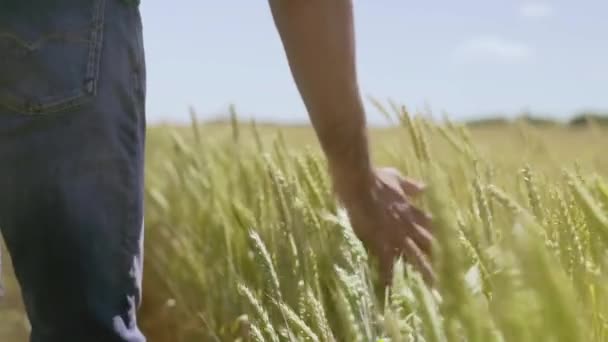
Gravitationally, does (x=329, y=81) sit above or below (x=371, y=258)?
above

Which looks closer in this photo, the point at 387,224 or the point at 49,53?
the point at 49,53

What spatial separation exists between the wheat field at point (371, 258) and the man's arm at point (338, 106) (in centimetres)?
4

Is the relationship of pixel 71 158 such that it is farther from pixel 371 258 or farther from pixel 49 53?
pixel 371 258

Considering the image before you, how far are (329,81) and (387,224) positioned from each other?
0.18 metres

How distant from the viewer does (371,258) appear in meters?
1.08

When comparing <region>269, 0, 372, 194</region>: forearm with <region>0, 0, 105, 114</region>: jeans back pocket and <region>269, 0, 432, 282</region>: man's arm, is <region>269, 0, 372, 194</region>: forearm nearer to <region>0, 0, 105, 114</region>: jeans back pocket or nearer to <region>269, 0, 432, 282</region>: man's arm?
<region>269, 0, 432, 282</region>: man's arm

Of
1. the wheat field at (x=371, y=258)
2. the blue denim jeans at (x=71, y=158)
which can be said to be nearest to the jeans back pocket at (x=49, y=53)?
the blue denim jeans at (x=71, y=158)

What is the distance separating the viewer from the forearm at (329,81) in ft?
3.60

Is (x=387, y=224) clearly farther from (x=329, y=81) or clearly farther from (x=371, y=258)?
(x=329, y=81)

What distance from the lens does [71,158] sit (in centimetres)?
88

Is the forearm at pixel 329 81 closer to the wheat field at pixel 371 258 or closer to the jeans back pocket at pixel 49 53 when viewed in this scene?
the wheat field at pixel 371 258

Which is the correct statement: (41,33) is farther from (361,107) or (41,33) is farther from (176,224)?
(176,224)

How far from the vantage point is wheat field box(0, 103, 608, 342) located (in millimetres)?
321

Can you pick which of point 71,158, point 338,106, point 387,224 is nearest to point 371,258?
point 387,224
